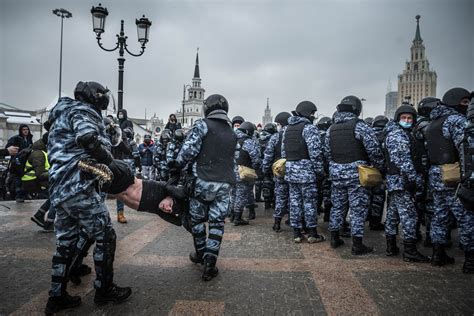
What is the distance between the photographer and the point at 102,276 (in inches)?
120

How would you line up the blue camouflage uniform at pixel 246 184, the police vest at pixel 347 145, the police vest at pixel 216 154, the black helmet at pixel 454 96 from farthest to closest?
the blue camouflage uniform at pixel 246 184
the police vest at pixel 347 145
the black helmet at pixel 454 96
the police vest at pixel 216 154

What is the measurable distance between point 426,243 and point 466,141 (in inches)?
108

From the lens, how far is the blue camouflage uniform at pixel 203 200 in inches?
151

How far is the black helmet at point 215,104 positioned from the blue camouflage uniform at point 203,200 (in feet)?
1.24

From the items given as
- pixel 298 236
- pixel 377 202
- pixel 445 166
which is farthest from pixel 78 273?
pixel 377 202

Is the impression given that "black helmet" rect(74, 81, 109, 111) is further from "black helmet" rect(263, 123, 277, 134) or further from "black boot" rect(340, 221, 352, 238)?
"black helmet" rect(263, 123, 277, 134)

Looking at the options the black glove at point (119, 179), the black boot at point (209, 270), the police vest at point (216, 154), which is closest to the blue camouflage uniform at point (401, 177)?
the police vest at point (216, 154)

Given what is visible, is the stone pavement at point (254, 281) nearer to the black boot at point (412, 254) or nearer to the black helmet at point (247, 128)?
the black boot at point (412, 254)

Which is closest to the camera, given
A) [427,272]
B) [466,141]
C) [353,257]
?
[466,141]

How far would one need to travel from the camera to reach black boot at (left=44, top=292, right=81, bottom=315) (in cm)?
286

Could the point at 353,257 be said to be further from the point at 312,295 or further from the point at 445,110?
the point at 445,110

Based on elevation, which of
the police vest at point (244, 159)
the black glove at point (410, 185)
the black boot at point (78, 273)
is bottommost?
the black boot at point (78, 273)

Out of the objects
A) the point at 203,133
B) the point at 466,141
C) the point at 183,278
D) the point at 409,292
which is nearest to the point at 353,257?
the point at 409,292

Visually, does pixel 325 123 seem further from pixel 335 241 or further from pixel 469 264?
pixel 469 264
